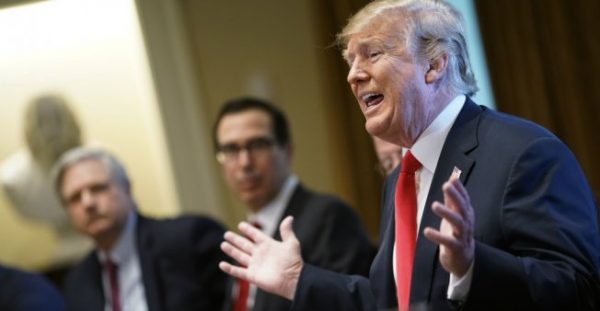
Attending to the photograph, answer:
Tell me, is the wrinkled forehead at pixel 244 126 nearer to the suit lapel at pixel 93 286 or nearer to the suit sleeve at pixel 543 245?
the suit lapel at pixel 93 286

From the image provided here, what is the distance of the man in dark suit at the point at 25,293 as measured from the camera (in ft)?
12.0

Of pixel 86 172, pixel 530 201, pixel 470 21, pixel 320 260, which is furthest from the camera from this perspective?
pixel 470 21

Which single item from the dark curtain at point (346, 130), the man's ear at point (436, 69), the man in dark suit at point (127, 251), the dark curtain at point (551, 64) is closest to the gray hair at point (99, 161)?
the man in dark suit at point (127, 251)

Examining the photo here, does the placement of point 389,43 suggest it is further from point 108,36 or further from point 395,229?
point 108,36

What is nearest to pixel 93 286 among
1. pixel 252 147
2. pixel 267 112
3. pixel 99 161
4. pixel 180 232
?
pixel 180 232

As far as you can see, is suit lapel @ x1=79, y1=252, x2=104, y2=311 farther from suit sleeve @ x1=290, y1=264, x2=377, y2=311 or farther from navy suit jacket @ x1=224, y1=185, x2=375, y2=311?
suit sleeve @ x1=290, y1=264, x2=377, y2=311

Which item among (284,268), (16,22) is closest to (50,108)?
(16,22)

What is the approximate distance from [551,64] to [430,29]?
7.24 ft

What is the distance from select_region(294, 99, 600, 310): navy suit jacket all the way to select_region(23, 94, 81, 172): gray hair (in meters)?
3.68

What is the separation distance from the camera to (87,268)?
410 centimetres

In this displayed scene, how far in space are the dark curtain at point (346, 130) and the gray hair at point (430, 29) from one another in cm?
257

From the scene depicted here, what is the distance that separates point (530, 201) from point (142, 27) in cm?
369

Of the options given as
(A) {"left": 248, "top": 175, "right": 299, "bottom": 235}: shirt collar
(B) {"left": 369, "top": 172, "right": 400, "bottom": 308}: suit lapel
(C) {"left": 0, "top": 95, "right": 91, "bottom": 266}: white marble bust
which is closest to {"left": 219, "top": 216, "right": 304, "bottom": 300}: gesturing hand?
(B) {"left": 369, "top": 172, "right": 400, "bottom": 308}: suit lapel

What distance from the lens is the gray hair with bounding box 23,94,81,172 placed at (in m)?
5.59
